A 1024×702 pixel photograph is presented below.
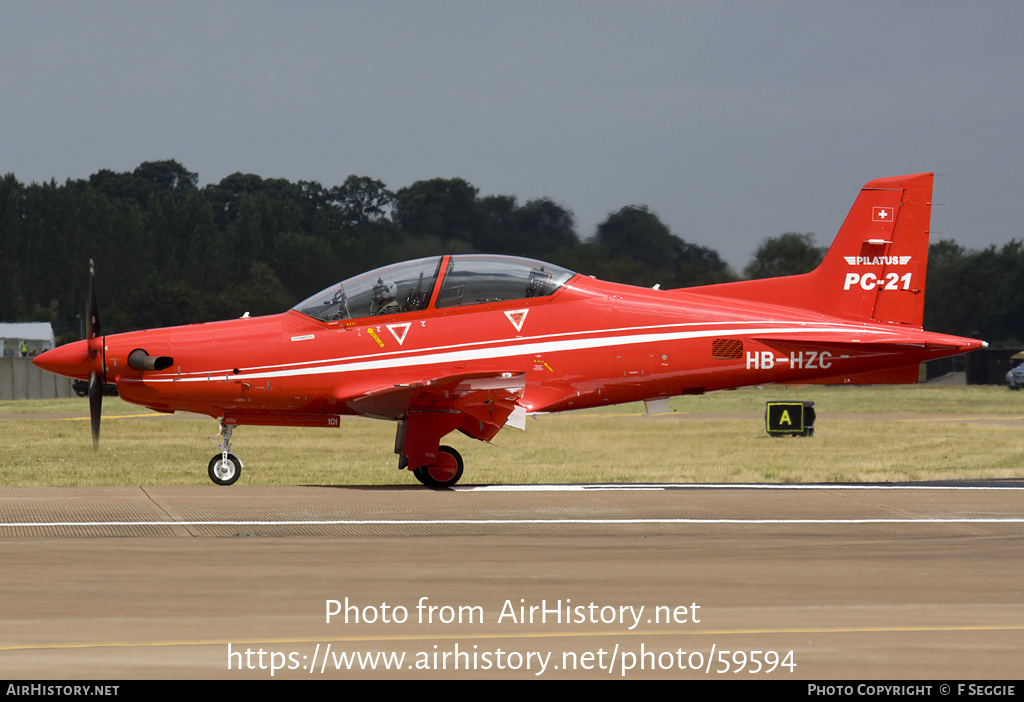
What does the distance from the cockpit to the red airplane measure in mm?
15

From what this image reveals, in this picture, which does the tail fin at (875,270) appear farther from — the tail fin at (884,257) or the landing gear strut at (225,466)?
the landing gear strut at (225,466)

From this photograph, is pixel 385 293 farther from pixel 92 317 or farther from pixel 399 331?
pixel 92 317

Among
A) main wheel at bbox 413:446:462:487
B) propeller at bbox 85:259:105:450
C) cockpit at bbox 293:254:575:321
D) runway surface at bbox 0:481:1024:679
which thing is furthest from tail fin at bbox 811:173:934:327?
propeller at bbox 85:259:105:450

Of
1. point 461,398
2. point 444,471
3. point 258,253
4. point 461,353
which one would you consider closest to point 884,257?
point 461,353

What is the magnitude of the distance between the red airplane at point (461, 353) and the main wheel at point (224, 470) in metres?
0.01

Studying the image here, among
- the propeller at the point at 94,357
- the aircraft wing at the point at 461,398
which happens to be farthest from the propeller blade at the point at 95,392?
the aircraft wing at the point at 461,398

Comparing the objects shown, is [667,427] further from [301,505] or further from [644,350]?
[301,505]

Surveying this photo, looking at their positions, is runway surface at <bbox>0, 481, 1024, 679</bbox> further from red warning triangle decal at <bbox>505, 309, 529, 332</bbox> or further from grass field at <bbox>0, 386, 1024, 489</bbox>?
grass field at <bbox>0, 386, 1024, 489</bbox>

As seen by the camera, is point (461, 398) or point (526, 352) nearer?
point (461, 398)

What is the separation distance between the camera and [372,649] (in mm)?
5289

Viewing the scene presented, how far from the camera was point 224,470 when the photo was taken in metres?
12.5

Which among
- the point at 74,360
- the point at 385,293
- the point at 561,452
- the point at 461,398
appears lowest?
the point at 561,452

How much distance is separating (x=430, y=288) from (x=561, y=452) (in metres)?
9.55

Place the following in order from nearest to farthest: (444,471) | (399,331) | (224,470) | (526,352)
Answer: (399,331) → (526,352) → (444,471) → (224,470)
